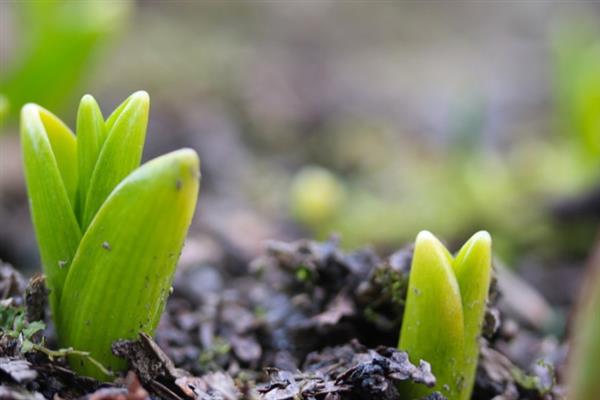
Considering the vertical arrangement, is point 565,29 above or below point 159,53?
above

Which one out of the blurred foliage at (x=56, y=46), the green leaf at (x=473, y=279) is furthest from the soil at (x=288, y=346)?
the blurred foliage at (x=56, y=46)

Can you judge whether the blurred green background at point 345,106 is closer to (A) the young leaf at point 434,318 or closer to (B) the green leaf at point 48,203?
(B) the green leaf at point 48,203

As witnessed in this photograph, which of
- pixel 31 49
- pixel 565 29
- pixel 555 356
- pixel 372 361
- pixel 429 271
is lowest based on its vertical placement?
pixel 555 356

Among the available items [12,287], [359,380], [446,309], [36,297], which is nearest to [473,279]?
[446,309]

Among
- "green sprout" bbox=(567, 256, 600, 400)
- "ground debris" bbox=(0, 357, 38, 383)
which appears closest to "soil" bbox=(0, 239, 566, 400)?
"ground debris" bbox=(0, 357, 38, 383)

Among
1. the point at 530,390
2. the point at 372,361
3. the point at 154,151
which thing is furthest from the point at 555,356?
the point at 154,151

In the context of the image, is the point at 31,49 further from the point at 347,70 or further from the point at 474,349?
the point at 347,70

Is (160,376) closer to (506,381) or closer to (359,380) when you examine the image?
(359,380)
